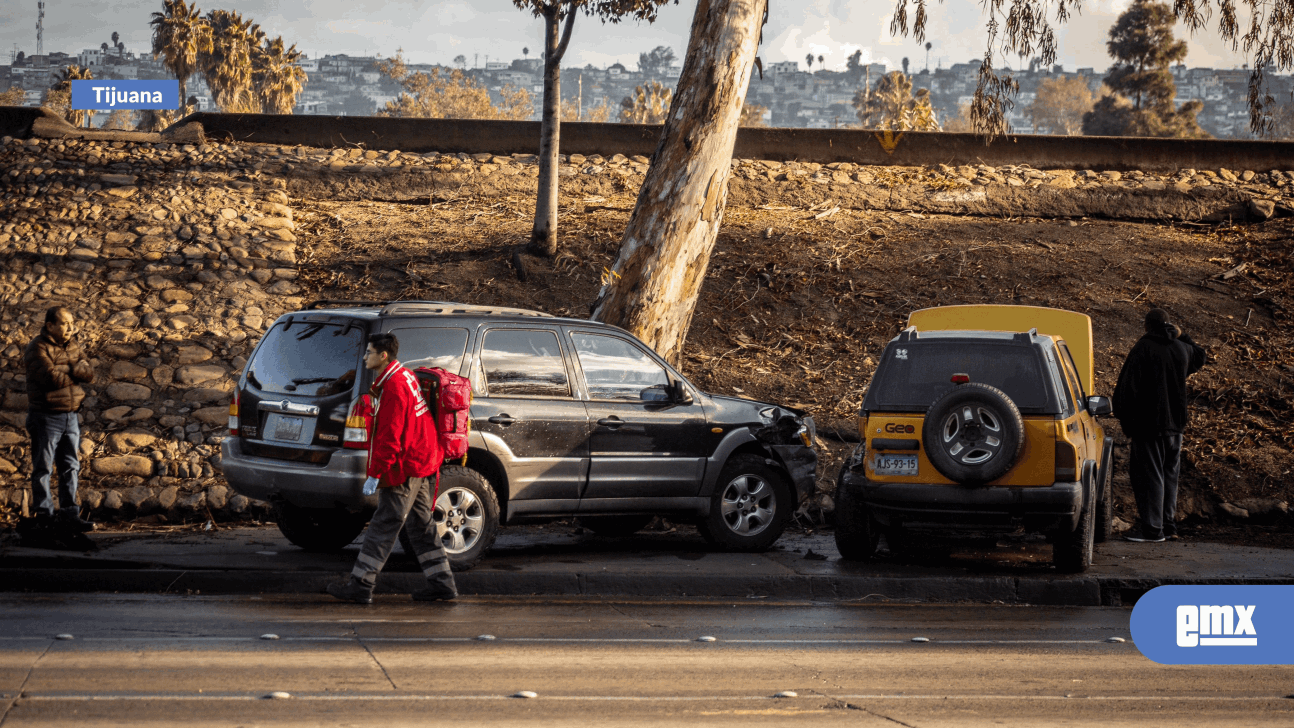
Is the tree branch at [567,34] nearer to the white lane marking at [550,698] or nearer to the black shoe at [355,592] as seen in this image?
the black shoe at [355,592]

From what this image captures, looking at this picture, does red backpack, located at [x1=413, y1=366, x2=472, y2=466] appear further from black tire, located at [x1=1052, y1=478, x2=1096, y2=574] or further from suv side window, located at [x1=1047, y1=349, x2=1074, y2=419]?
black tire, located at [x1=1052, y1=478, x2=1096, y2=574]

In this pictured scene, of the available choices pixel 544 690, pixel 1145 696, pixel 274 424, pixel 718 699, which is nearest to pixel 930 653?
pixel 1145 696

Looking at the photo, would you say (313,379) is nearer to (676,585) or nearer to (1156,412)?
(676,585)

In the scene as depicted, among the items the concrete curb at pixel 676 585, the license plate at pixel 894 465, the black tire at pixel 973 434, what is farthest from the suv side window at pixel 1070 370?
the concrete curb at pixel 676 585

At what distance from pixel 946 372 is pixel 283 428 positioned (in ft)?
15.9

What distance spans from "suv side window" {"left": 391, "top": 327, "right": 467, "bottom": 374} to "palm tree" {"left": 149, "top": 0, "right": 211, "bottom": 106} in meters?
55.2

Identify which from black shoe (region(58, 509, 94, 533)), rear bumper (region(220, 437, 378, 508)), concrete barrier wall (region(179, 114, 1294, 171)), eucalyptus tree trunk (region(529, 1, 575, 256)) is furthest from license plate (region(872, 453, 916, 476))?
concrete barrier wall (region(179, 114, 1294, 171))

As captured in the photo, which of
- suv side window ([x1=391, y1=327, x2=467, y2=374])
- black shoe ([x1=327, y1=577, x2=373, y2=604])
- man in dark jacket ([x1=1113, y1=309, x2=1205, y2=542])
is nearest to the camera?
black shoe ([x1=327, y1=577, x2=373, y2=604])

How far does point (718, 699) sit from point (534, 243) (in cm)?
1152

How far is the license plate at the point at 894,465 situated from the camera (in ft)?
28.5

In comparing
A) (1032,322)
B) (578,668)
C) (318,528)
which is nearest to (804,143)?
(1032,322)

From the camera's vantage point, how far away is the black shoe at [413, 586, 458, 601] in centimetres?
763

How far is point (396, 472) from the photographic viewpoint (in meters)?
7.25

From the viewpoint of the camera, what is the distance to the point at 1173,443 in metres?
10.4
